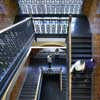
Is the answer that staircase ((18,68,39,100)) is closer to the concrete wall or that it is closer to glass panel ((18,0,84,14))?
the concrete wall

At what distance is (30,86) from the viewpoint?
717cm

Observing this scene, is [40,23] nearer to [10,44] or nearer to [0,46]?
[10,44]

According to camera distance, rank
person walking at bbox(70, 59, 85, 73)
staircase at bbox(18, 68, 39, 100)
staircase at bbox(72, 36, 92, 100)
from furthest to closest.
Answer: staircase at bbox(18, 68, 39, 100), staircase at bbox(72, 36, 92, 100), person walking at bbox(70, 59, 85, 73)

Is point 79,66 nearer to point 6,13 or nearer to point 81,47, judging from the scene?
point 81,47

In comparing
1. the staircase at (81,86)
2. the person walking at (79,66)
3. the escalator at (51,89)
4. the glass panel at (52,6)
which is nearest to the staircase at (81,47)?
the person walking at (79,66)

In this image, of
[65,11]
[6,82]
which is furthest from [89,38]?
[6,82]

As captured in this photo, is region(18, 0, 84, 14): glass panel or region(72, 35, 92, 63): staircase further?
region(18, 0, 84, 14): glass panel

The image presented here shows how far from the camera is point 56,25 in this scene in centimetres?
595

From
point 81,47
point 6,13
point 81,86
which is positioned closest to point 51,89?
point 81,86

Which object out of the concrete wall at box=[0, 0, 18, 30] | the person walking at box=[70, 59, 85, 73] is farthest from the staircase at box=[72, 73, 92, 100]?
the concrete wall at box=[0, 0, 18, 30]

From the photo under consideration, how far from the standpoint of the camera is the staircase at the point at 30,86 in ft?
21.7

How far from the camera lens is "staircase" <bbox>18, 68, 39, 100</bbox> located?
6.61m

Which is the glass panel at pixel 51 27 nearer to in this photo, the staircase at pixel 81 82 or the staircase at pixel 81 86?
the staircase at pixel 81 82

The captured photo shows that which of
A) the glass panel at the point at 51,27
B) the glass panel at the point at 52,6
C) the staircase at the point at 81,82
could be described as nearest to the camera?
the glass panel at the point at 51,27
